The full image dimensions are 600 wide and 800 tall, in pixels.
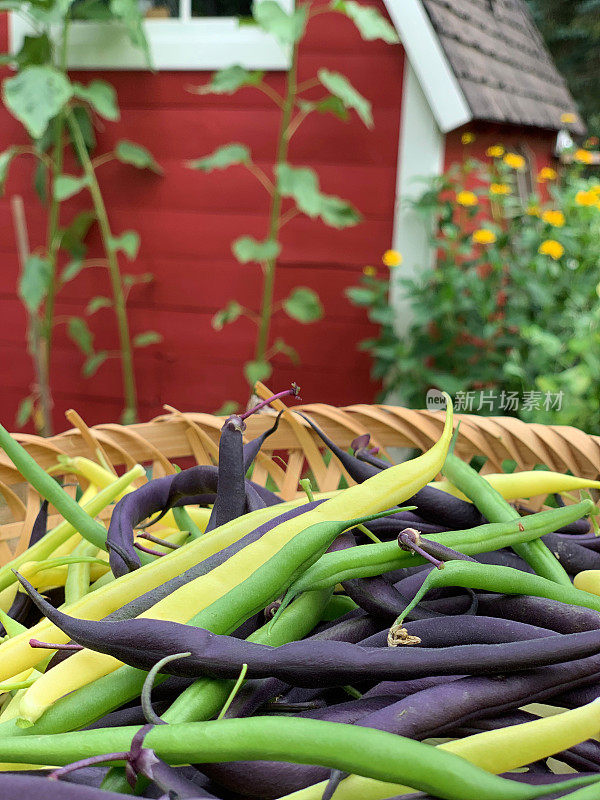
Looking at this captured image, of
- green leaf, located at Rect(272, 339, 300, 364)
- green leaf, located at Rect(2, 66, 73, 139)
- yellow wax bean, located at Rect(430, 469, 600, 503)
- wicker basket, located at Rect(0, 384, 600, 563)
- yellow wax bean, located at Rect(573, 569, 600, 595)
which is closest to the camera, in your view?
yellow wax bean, located at Rect(573, 569, 600, 595)

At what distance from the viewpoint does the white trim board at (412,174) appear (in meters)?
2.31

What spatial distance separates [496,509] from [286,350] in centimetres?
187

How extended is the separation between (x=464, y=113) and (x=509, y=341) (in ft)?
2.13

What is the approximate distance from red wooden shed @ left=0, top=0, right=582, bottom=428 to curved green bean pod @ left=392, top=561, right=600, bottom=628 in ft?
6.06

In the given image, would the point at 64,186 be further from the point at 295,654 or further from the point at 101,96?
the point at 295,654

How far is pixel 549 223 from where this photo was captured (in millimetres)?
2219

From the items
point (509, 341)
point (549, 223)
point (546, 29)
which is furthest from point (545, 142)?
point (546, 29)

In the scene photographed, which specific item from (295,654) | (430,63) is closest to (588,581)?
(295,654)

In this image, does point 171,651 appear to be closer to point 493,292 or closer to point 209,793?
point 209,793

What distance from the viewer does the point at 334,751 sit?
1.38ft

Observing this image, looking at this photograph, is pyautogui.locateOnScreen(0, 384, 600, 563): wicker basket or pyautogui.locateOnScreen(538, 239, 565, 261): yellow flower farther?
pyautogui.locateOnScreen(538, 239, 565, 261): yellow flower

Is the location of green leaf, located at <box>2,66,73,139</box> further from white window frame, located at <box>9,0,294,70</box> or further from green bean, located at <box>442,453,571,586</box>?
green bean, located at <box>442,453,571,586</box>

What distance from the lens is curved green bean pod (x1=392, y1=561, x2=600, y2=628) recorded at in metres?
0.55

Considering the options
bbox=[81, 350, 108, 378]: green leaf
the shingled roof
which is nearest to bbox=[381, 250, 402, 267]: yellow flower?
the shingled roof
